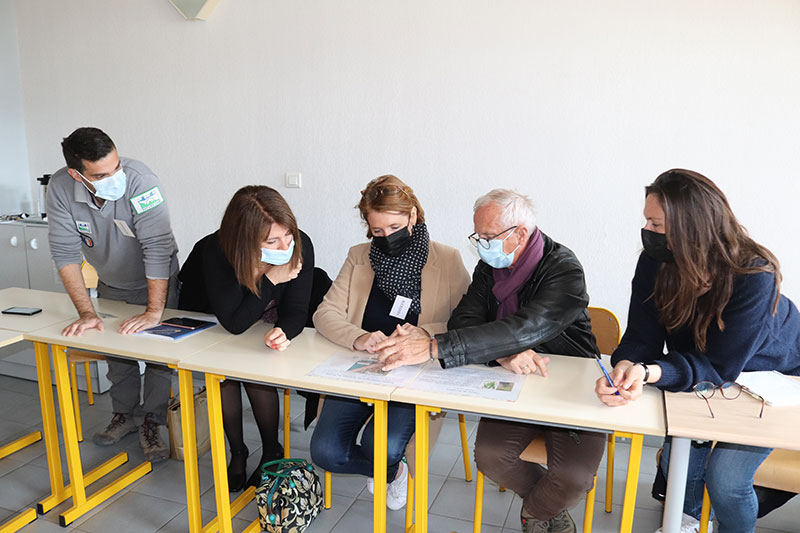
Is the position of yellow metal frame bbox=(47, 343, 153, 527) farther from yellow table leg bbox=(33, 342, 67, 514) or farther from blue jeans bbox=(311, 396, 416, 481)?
blue jeans bbox=(311, 396, 416, 481)

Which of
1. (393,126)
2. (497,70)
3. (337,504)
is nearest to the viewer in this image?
(337,504)

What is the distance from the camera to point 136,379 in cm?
291

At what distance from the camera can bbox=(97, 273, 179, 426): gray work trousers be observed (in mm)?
2764

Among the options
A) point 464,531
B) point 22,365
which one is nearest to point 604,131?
point 464,531

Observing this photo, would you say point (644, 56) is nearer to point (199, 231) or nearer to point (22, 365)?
point (199, 231)

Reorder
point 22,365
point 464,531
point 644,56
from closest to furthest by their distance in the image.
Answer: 1. point 464,531
2. point 644,56
3. point 22,365

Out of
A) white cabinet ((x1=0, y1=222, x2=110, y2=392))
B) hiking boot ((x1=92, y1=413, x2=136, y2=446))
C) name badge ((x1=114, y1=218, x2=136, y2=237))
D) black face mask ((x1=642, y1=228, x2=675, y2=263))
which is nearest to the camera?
black face mask ((x1=642, y1=228, x2=675, y2=263))

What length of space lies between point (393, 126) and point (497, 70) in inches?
24.3

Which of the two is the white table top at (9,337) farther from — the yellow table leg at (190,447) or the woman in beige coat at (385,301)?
the woman in beige coat at (385,301)

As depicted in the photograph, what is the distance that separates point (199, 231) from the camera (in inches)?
149

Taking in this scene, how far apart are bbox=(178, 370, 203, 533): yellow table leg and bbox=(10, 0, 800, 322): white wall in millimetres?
1534

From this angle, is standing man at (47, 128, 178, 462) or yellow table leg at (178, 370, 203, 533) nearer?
yellow table leg at (178, 370, 203, 533)

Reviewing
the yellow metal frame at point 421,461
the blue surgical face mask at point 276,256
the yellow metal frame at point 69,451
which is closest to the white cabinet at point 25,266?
the yellow metal frame at point 69,451

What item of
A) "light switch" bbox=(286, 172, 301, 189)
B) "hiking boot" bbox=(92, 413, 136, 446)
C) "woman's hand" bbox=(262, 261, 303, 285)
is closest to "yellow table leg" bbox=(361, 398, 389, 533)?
"woman's hand" bbox=(262, 261, 303, 285)
